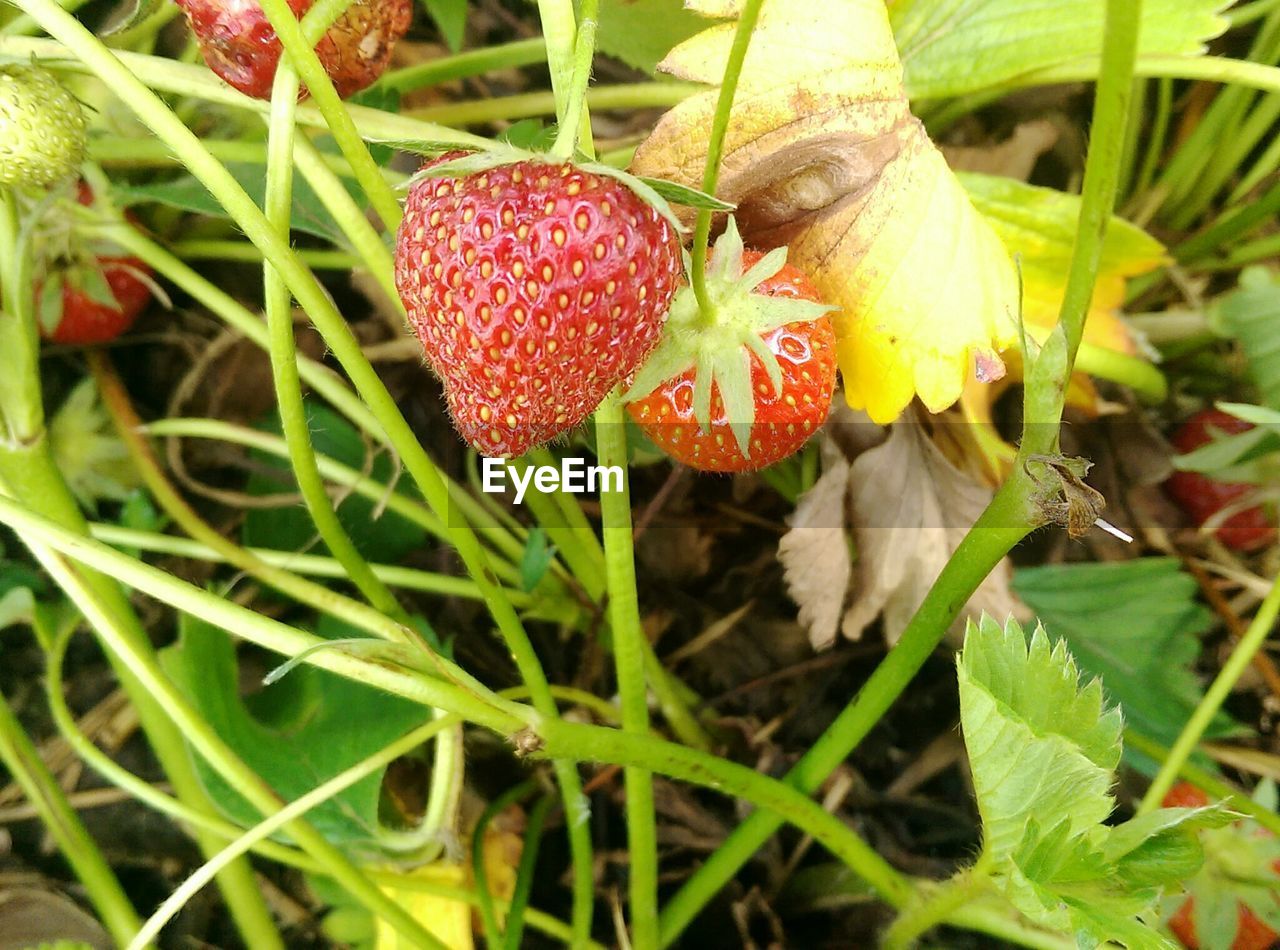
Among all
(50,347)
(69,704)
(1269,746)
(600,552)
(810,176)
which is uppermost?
(810,176)

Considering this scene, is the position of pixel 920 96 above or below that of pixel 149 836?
above

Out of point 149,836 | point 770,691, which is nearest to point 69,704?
point 149,836

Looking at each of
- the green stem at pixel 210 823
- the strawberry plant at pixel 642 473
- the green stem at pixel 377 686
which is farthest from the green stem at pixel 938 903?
the green stem at pixel 210 823

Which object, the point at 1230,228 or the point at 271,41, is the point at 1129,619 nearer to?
the point at 1230,228

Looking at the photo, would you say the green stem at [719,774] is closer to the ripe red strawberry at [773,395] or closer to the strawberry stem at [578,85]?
the ripe red strawberry at [773,395]

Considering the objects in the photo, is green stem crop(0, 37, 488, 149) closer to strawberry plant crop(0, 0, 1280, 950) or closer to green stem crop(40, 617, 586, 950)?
strawberry plant crop(0, 0, 1280, 950)

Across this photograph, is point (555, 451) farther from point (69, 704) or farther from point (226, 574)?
point (69, 704)
